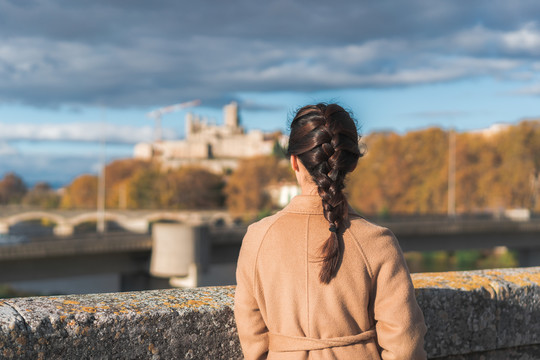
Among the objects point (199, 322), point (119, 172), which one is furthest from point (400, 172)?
point (199, 322)

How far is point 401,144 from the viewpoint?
6762 cm

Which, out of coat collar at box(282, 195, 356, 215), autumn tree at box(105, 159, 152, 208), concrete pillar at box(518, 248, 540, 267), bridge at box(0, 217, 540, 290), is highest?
coat collar at box(282, 195, 356, 215)

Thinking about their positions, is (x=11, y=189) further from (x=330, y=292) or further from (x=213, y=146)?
(x=330, y=292)

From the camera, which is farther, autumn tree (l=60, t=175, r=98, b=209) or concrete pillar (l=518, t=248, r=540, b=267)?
autumn tree (l=60, t=175, r=98, b=209)

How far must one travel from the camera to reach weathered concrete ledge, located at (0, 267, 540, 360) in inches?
88.7

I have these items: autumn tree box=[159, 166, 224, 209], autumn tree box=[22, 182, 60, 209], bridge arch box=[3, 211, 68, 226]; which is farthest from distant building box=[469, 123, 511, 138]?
autumn tree box=[22, 182, 60, 209]

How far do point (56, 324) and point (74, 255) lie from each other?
103 feet

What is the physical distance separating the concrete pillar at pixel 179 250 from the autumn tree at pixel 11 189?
66839 mm

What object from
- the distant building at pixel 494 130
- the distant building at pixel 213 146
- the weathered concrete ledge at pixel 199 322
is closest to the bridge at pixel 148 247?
the distant building at pixel 494 130

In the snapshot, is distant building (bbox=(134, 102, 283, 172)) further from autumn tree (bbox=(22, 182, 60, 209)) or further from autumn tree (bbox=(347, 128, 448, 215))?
autumn tree (bbox=(347, 128, 448, 215))

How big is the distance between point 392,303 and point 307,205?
413mm

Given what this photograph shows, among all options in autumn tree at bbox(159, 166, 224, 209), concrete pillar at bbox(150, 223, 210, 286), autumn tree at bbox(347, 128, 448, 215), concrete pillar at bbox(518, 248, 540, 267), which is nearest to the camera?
concrete pillar at bbox(150, 223, 210, 286)

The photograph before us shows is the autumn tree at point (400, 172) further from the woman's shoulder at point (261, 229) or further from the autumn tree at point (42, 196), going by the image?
the woman's shoulder at point (261, 229)

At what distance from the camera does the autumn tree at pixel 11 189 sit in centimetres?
9694
